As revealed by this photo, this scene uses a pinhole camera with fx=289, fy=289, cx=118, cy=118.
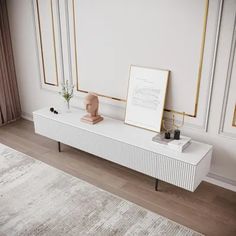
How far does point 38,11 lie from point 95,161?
170cm

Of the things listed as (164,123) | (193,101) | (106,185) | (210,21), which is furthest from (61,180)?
(210,21)

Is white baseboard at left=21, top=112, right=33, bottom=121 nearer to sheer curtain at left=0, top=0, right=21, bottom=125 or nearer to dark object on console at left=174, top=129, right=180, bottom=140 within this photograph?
sheer curtain at left=0, top=0, right=21, bottom=125

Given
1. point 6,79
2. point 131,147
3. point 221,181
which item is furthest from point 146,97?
point 6,79

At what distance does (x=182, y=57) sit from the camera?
2.29 meters

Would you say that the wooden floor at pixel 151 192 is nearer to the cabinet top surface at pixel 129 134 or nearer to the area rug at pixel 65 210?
the area rug at pixel 65 210

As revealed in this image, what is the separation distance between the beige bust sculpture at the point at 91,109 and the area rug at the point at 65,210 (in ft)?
1.79

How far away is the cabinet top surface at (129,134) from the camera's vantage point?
7.12ft

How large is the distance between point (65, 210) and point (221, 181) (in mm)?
1296

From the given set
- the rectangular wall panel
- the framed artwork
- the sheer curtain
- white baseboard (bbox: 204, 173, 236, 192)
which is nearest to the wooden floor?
white baseboard (bbox: 204, 173, 236, 192)

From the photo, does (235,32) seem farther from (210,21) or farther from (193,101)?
(193,101)

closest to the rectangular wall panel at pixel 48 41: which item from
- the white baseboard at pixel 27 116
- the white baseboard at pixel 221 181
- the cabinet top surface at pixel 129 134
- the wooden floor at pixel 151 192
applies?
the cabinet top surface at pixel 129 134

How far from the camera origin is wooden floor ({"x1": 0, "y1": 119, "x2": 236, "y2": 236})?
6.82 ft

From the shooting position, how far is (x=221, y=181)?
95.3 inches

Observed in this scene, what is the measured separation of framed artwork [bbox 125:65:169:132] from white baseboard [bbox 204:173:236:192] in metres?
0.60
